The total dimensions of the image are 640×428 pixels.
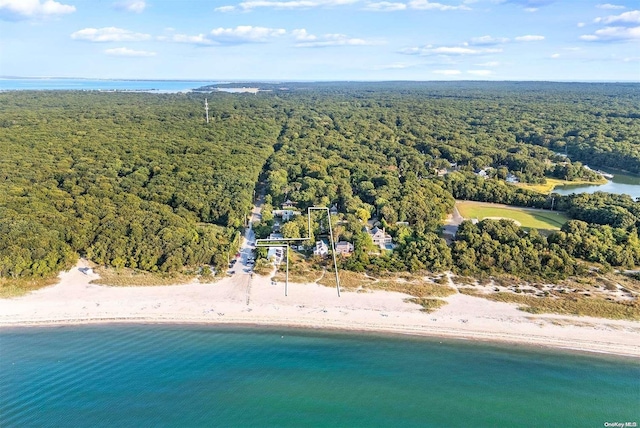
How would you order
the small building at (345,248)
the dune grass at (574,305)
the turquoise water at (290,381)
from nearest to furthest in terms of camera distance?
the turquoise water at (290,381) < the dune grass at (574,305) < the small building at (345,248)

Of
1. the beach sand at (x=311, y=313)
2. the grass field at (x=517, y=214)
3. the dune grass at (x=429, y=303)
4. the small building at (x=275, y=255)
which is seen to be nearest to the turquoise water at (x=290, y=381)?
the beach sand at (x=311, y=313)

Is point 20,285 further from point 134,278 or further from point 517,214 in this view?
point 517,214

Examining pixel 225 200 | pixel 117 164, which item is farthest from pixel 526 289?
pixel 117 164

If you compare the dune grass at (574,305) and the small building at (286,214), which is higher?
the small building at (286,214)

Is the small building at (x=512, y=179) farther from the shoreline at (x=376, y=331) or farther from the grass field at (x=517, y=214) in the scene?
the shoreline at (x=376, y=331)

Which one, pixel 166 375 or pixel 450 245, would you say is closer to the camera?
pixel 166 375

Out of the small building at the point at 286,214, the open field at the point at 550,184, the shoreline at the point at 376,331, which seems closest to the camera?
the shoreline at the point at 376,331

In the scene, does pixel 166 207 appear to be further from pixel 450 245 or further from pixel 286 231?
pixel 450 245
